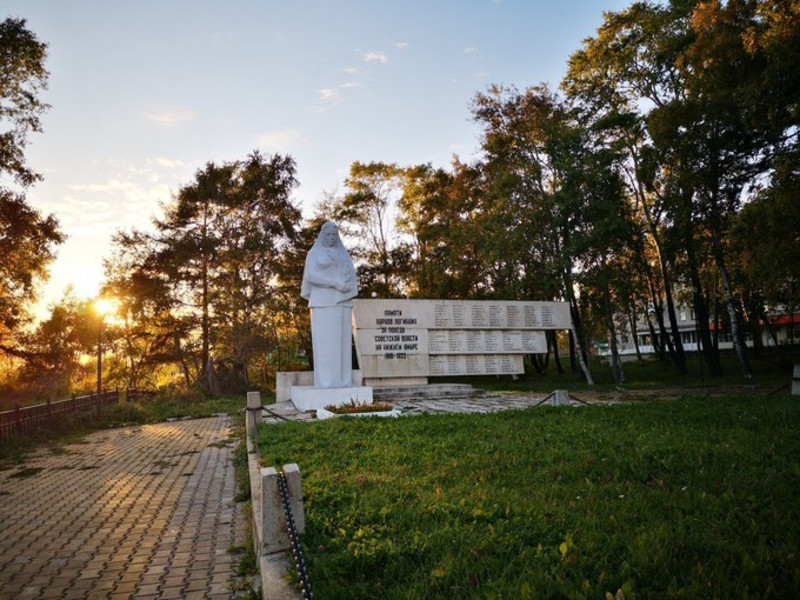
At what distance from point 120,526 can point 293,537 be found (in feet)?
10.7

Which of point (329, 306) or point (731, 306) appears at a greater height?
point (329, 306)

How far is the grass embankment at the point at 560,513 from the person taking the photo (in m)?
2.99

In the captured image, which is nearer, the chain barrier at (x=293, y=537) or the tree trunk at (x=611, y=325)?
the chain barrier at (x=293, y=537)

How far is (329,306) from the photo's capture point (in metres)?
14.2

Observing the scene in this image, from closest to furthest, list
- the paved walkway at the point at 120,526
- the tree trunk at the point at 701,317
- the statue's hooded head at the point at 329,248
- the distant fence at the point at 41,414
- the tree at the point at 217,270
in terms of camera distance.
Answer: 1. the paved walkway at the point at 120,526
2. the distant fence at the point at 41,414
3. the statue's hooded head at the point at 329,248
4. the tree trunk at the point at 701,317
5. the tree at the point at 217,270

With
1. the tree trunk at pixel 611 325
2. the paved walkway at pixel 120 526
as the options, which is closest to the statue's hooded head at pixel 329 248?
the paved walkway at pixel 120 526

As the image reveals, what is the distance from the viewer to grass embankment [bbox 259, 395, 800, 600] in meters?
2.99

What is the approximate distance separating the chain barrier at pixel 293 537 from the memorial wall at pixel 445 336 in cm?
1398

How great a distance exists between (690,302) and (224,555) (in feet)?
118

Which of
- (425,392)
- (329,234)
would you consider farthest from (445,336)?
(329,234)

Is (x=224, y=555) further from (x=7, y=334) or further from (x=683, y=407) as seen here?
(x=7, y=334)

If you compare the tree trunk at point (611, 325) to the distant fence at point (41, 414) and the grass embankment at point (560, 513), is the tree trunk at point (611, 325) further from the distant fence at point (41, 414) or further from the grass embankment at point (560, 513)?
the distant fence at point (41, 414)

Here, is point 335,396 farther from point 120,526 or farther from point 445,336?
point 120,526

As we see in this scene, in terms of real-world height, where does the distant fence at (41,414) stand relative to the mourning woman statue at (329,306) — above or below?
below
